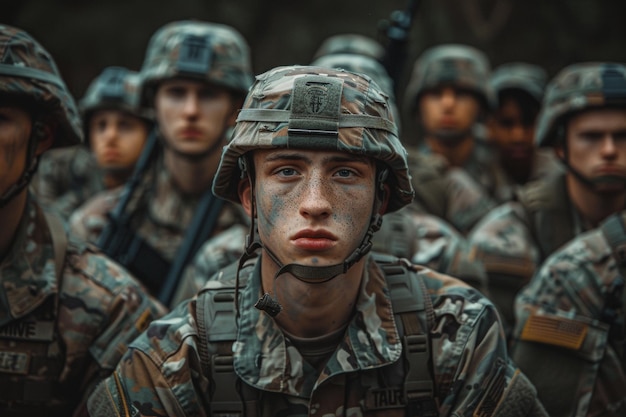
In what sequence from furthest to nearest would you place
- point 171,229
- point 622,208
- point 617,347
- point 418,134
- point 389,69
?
point 418,134
point 389,69
point 171,229
point 622,208
point 617,347

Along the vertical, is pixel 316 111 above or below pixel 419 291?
above

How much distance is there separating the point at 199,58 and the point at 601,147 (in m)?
3.02

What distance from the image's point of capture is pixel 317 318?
14.1 feet

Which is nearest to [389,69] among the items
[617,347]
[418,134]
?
[617,347]

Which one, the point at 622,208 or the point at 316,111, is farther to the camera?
the point at 622,208

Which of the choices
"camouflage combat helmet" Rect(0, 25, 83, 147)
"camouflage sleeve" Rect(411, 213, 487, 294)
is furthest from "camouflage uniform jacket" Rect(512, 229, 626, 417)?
"camouflage combat helmet" Rect(0, 25, 83, 147)

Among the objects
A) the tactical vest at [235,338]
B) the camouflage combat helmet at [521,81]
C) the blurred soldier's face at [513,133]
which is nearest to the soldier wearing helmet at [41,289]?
the tactical vest at [235,338]

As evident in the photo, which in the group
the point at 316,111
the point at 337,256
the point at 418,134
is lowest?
the point at 418,134

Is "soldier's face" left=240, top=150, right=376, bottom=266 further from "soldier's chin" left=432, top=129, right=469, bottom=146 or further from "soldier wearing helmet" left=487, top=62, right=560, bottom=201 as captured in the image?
"soldier's chin" left=432, top=129, right=469, bottom=146

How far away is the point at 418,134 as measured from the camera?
664 inches

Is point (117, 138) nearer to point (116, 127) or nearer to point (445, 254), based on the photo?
point (116, 127)

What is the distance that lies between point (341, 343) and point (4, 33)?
2415 mm

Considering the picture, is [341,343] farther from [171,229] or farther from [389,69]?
[389,69]

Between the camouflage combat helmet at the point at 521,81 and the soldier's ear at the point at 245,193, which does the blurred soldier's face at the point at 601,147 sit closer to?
the soldier's ear at the point at 245,193
